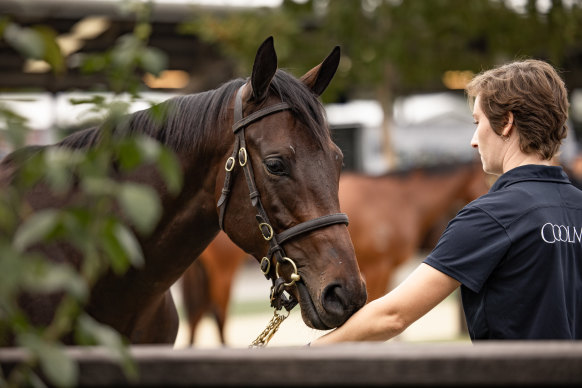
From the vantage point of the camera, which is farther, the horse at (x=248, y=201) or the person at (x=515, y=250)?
the horse at (x=248, y=201)

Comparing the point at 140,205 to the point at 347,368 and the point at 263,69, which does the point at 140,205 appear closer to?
the point at 347,368

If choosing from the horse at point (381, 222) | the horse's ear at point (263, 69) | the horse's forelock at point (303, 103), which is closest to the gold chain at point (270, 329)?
the horse's forelock at point (303, 103)

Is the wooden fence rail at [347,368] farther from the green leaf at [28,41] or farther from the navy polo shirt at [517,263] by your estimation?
the navy polo shirt at [517,263]

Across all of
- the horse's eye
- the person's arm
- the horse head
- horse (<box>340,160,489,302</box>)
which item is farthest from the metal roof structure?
the person's arm

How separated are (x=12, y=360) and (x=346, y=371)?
531mm

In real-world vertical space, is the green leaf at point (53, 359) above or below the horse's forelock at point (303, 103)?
below

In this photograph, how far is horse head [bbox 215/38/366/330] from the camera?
226 centimetres

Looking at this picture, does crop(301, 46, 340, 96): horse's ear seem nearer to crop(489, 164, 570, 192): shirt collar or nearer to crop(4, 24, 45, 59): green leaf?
crop(489, 164, 570, 192): shirt collar

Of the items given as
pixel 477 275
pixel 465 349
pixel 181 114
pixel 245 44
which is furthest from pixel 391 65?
pixel 465 349

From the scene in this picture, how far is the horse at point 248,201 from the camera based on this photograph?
2299mm

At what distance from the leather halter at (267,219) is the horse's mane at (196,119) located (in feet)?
0.24

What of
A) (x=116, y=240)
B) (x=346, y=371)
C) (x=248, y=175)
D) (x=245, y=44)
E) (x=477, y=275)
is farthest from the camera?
(x=245, y=44)

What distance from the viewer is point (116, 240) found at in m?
0.94

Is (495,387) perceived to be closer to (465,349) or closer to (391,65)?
(465,349)
